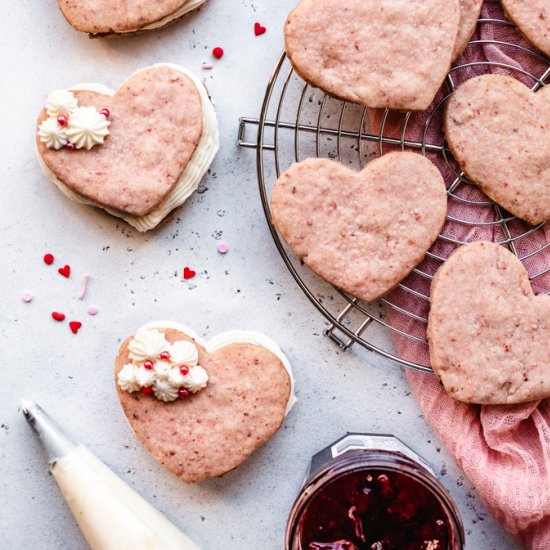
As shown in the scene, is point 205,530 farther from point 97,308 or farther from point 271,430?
point 97,308

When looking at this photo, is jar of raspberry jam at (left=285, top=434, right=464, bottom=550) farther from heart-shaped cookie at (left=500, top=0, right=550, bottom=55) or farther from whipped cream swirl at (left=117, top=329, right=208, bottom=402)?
heart-shaped cookie at (left=500, top=0, right=550, bottom=55)

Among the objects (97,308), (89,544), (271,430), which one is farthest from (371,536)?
(97,308)

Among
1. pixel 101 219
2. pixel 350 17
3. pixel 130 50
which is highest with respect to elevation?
pixel 350 17

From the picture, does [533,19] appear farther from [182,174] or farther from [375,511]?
[375,511]

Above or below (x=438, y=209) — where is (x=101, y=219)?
below

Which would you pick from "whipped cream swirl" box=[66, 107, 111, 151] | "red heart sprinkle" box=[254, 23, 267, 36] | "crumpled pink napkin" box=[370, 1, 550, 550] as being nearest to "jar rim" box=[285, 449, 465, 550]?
"crumpled pink napkin" box=[370, 1, 550, 550]

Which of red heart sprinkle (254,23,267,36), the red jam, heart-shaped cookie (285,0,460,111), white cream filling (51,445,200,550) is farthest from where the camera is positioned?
red heart sprinkle (254,23,267,36)
